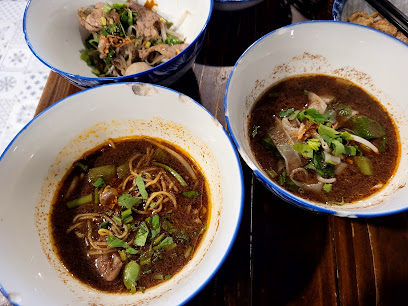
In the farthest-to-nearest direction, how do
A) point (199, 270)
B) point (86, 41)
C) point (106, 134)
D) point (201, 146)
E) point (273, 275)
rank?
point (86, 41) → point (106, 134) → point (201, 146) → point (273, 275) → point (199, 270)

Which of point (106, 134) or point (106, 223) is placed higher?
point (106, 134)

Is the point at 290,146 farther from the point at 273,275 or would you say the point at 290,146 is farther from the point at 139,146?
the point at 139,146

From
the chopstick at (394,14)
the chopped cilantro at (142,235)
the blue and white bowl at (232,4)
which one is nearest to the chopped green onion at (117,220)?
the chopped cilantro at (142,235)

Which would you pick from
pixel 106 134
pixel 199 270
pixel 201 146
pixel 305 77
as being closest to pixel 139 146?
pixel 106 134

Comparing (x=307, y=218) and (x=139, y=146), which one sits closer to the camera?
(x=307, y=218)

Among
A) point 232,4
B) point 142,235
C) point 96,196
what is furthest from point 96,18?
point 142,235

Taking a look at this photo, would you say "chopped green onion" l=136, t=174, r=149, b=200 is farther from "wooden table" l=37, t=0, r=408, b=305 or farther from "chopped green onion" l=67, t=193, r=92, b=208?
"wooden table" l=37, t=0, r=408, b=305

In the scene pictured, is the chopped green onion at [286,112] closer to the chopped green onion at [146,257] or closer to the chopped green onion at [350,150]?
the chopped green onion at [350,150]
